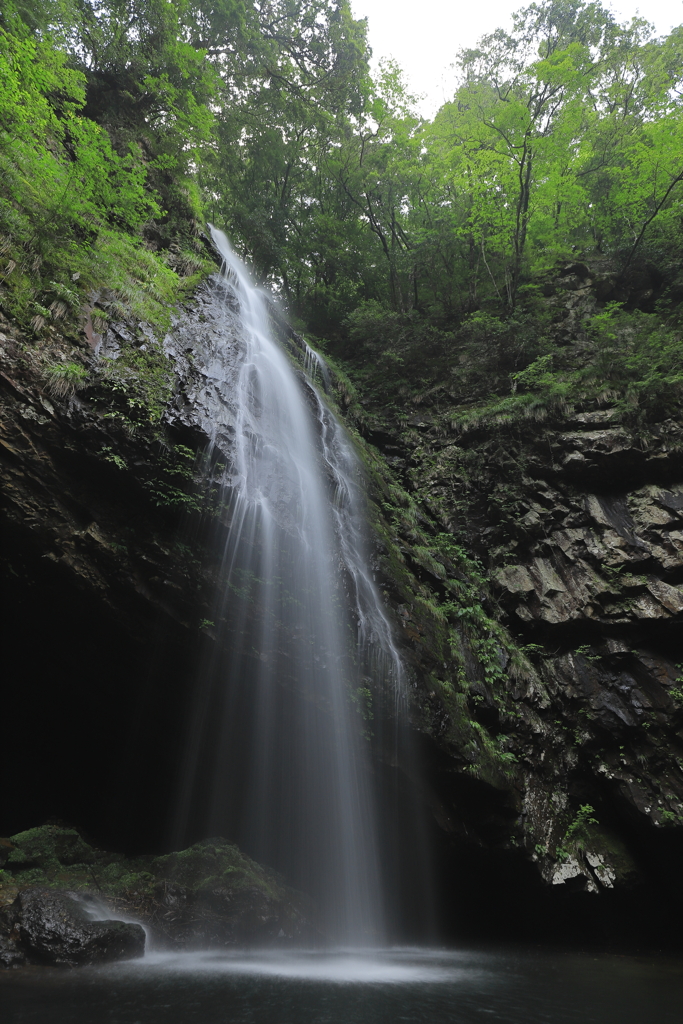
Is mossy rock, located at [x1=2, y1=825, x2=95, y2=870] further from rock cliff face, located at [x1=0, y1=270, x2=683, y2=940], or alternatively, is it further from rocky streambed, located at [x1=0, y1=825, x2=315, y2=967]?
rock cliff face, located at [x1=0, y1=270, x2=683, y2=940]

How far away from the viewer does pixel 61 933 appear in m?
5.12

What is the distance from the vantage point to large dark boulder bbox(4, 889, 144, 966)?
496 cm

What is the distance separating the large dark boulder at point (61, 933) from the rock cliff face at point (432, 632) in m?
2.17

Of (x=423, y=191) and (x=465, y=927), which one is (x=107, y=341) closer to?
(x=465, y=927)

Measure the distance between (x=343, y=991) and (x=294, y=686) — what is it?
116 inches

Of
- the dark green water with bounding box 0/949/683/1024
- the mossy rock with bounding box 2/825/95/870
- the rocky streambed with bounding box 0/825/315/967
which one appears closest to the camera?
the dark green water with bounding box 0/949/683/1024

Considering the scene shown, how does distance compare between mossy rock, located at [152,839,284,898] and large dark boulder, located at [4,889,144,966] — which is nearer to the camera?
large dark boulder, located at [4,889,144,966]

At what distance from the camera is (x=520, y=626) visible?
855 cm

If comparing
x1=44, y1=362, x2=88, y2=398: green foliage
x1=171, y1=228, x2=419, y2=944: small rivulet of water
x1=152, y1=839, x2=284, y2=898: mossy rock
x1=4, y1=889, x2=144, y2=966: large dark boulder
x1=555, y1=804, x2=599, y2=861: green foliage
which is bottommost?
x1=4, y1=889, x2=144, y2=966: large dark boulder

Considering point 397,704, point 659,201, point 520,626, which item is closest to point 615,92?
point 659,201

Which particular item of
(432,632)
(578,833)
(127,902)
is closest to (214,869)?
(127,902)

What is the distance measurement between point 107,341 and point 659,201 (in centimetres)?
1523

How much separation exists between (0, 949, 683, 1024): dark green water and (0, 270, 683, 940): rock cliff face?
1.00 m

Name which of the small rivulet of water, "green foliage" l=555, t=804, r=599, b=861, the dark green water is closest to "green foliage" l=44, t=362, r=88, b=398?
the small rivulet of water
